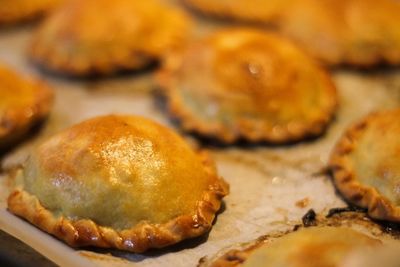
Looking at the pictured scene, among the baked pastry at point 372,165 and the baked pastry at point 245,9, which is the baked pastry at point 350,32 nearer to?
the baked pastry at point 245,9

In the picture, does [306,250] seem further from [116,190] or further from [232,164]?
[232,164]

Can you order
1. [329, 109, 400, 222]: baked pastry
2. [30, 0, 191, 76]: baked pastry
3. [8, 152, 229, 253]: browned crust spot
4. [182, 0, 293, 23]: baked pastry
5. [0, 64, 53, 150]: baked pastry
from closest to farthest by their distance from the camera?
1. [8, 152, 229, 253]: browned crust spot
2. [329, 109, 400, 222]: baked pastry
3. [0, 64, 53, 150]: baked pastry
4. [30, 0, 191, 76]: baked pastry
5. [182, 0, 293, 23]: baked pastry

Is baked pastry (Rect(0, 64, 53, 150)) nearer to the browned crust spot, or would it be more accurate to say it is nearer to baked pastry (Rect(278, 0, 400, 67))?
the browned crust spot

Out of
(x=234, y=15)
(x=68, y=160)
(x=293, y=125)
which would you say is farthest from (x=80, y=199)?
(x=234, y=15)

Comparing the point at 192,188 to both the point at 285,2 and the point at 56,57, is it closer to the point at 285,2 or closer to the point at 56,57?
the point at 56,57

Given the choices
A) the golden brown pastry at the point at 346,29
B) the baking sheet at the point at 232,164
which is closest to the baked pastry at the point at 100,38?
the baking sheet at the point at 232,164

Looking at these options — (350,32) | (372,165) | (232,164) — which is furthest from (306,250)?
(350,32)

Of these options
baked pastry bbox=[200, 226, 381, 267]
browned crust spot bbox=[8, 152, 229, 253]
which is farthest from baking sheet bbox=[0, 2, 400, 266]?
baked pastry bbox=[200, 226, 381, 267]
